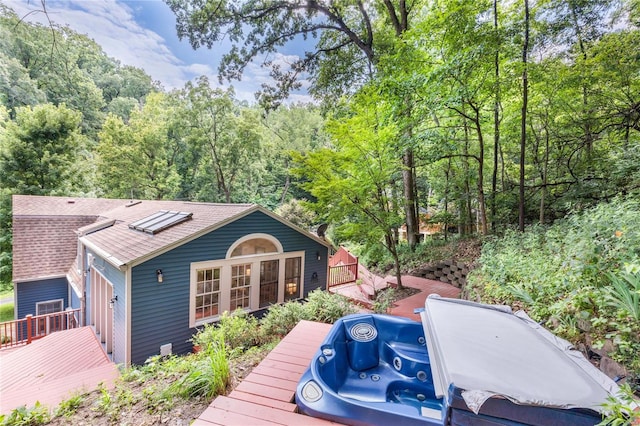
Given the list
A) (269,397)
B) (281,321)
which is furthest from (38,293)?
(269,397)

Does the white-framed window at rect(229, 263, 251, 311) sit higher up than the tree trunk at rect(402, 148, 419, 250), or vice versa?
the tree trunk at rect(402, 148, 419, 250)

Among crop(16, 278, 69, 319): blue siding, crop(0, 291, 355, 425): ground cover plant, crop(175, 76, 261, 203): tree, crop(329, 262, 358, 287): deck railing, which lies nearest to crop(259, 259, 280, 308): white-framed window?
Result: crop(329, 262, 358, 287): deck railing

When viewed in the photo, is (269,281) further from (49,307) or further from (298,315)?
(49,307)

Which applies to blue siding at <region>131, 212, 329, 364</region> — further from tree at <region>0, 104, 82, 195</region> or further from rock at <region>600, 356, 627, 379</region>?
tree at <region>0, 104, 82, 195</region>

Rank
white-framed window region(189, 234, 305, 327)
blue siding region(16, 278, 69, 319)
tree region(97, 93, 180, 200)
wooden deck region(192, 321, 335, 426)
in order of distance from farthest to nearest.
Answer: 1. tree region(97, 93, 180, 200)
2. blue siding region(16, 278, 69, 319)
3. white-framed window region(189, 234, 305, 327)
4. wooden deck region(192, 321, 335, 426)

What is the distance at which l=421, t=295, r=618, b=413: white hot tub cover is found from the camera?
1.57 metres

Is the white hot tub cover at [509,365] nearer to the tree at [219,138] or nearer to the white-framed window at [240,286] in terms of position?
the white-framed window at [240,286]

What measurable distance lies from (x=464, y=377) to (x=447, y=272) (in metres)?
7.24

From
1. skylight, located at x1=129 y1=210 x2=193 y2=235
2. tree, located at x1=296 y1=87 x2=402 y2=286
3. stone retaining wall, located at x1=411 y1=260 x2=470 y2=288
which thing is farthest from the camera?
stone retaining wall, located at x1=411 y1=260 x2=470 y2=288

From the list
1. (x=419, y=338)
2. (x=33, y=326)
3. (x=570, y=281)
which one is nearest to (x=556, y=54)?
(x=570, y=281)

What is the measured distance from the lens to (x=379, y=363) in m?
3.64

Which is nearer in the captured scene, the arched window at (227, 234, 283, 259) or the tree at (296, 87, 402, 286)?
the tree at (296, 87, 402, 286)

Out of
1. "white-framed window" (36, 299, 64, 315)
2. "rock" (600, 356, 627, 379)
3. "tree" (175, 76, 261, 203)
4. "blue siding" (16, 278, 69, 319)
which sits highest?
"tree" (175, 76, 261, 203)

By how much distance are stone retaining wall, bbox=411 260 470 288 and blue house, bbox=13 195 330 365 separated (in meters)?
3.53
